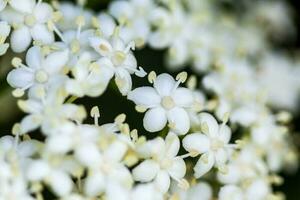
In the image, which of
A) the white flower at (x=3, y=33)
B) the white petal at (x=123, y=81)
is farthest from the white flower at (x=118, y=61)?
the white flower at (x=3, y=33)

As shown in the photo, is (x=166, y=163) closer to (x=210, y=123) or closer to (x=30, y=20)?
(x=210, y=123)

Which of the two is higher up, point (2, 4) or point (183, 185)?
point (2, 4)

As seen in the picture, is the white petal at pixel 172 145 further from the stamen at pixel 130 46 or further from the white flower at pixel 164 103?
the stamen at pixel 130 46

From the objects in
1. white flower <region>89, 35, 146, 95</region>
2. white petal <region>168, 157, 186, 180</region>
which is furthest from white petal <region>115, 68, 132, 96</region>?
white petal <region>168, 157, 186, 180</region>

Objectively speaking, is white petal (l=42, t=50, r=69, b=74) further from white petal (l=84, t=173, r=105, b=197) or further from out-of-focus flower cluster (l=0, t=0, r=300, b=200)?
white petal (l=84, t=173, r=105, b=197)

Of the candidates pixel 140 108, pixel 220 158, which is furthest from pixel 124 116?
pixel 220 158

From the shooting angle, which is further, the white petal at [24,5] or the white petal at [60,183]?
the white petal at [24,5]

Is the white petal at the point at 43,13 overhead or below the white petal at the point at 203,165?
overhead
